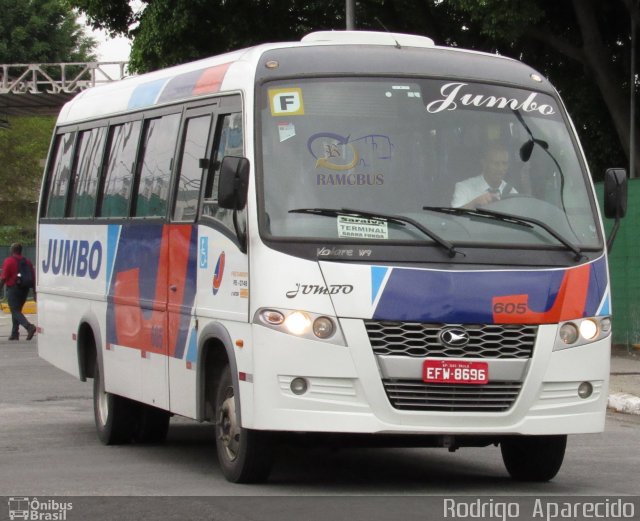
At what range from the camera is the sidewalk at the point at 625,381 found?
15.2 metres

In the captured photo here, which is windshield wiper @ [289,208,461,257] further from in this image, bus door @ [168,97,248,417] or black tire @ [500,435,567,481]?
black tire @ [500,435,567,481]

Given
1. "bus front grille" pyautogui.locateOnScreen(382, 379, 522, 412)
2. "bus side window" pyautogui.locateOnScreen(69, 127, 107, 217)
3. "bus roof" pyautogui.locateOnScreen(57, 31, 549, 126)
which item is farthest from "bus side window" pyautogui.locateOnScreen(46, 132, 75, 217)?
"bus front grille" pyautogui.locateOnScreen(382, 379, 522, 412)

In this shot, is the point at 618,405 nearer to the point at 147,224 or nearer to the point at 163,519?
the point at 147,224

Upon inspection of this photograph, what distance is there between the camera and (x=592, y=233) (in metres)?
9.62

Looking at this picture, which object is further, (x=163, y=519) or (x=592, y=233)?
(x=592, y=233)

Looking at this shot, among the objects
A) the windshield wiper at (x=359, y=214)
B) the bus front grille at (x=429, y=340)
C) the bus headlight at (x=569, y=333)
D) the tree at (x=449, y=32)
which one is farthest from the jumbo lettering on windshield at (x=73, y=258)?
the tree at (x=449, y=32)

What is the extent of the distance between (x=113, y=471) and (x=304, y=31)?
21.0m

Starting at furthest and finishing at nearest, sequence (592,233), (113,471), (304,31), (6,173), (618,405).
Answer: (6,173)
(304,31)
(618,405)
(113,471)
(592,233)

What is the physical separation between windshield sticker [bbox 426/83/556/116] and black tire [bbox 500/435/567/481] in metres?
2.10

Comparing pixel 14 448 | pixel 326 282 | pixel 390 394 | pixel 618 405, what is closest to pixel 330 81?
pixel 326 282

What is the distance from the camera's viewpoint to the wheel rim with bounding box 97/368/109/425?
12478 millimetres

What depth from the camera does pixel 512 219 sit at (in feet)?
30.9

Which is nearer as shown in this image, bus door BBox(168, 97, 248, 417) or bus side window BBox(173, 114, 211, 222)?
bus door BBox(168, 97, 248, 417)

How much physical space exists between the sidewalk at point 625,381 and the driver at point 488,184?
19.7ft
